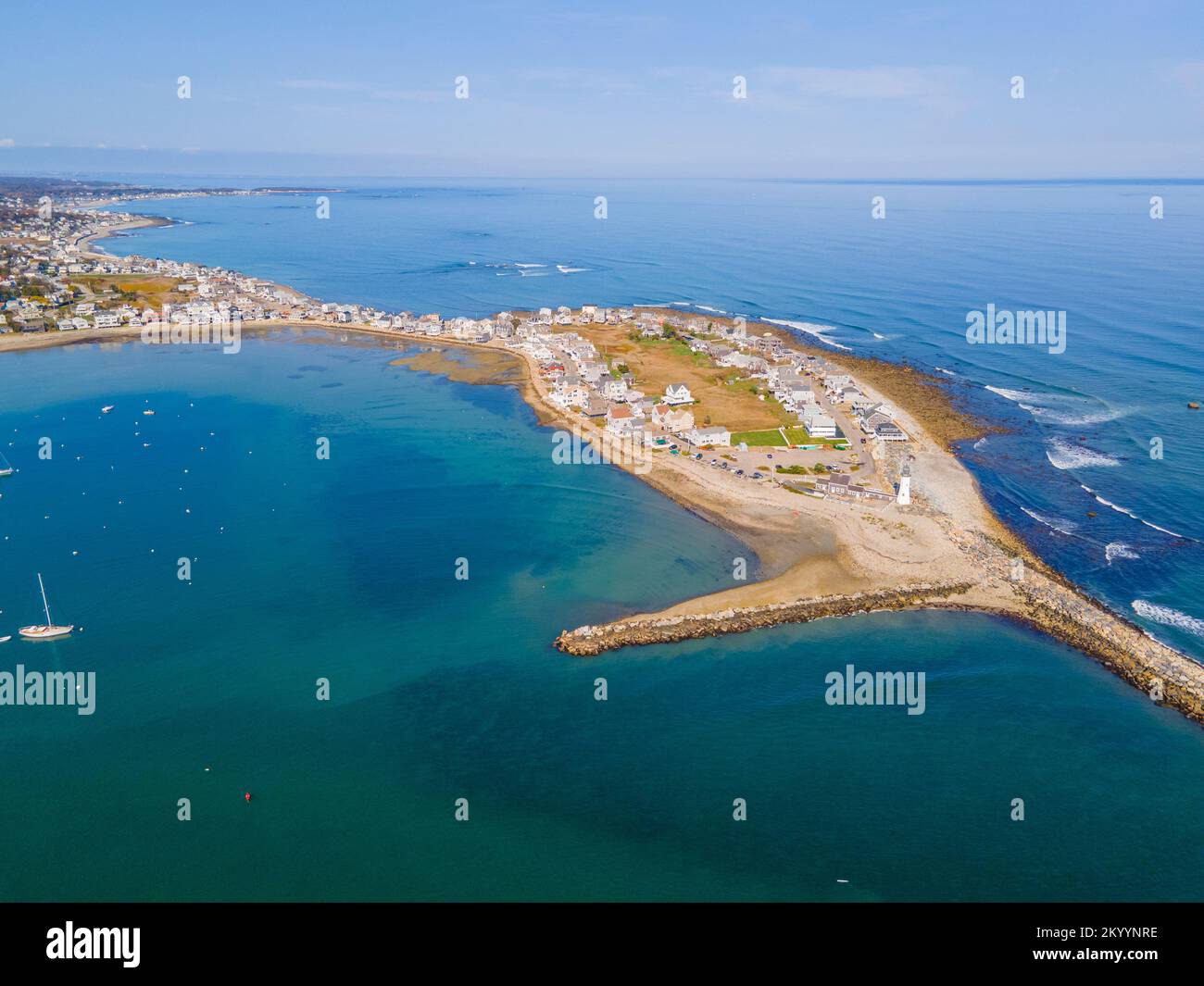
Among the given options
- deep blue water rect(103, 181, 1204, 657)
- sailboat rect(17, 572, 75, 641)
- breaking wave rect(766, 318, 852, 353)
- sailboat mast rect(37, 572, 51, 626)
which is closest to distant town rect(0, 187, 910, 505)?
breaking wave rect(766, 318, 852, 353)

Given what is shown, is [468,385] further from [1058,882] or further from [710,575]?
[1058,882]

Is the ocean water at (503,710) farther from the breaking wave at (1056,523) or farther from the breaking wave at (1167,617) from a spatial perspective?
the breaking wave at (1056,523)

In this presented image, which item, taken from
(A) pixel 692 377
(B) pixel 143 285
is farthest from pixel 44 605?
(B) pixel 143 285

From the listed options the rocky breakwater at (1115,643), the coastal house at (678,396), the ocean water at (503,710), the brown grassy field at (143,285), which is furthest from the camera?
the brown grassy field at (143,285)

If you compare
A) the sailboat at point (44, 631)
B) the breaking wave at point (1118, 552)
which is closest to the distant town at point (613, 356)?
the breaking wave at point (1118, 552)

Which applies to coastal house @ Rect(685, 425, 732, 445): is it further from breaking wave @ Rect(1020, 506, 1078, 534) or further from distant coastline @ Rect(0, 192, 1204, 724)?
breaking wave @ Rect(1020, 506, 1078, 534)

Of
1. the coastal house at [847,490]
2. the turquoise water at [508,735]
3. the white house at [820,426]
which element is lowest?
the turquoise water at [508,735]
